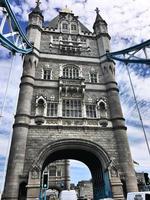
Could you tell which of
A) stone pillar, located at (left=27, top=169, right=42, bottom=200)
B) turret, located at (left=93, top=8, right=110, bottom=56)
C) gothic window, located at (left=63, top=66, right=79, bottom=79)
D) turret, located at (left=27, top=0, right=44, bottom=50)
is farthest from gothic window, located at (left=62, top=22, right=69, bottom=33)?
stone pillar, located at (left=27, top=169, right=42, bottom=200)

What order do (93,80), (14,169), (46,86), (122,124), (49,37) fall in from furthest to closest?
(49,37) → (93,80) → (46,86) → (122,124) → (14,169)

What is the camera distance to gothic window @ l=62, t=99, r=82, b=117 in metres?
18.9

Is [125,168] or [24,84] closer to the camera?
[125,168]

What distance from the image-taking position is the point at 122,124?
18344 millimetres

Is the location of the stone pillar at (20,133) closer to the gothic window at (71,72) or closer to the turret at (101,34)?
the gothic window at (71,72)

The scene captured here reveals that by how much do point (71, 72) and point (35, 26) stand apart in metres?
7.75

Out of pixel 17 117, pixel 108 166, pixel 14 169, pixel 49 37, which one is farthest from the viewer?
pixel 49 37

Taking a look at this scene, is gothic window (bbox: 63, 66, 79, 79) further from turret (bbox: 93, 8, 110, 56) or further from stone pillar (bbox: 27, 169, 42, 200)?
stone pillar (bbox: 27, 169, 42, 200)

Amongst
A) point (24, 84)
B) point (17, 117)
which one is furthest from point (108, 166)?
point (24, 84)

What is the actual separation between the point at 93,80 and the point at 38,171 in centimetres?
1149

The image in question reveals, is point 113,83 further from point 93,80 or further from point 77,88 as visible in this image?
point 77,88

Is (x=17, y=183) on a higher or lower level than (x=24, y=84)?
lower

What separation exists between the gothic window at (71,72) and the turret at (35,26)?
14.3ft

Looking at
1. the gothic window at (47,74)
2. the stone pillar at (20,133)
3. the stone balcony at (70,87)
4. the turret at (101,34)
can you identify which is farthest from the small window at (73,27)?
the stone balcony at (70,87)
